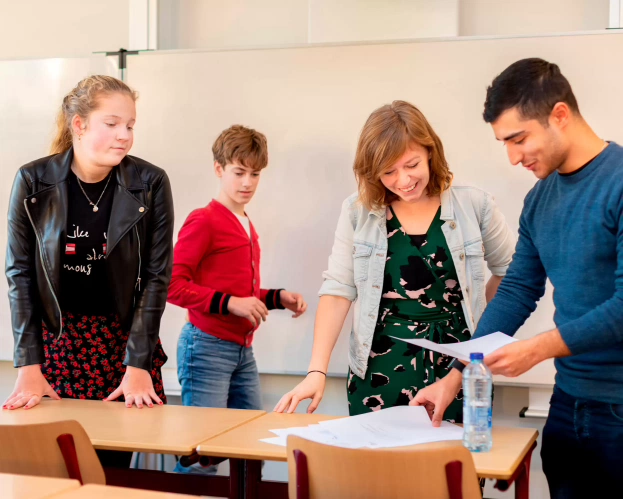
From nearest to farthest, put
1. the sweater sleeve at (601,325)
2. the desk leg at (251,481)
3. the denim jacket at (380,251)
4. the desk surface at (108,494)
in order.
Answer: the desk surface at (108,494), the sweater sleeve at (601,325), the desk leg at (251,481), the denim jacket at (380,251)

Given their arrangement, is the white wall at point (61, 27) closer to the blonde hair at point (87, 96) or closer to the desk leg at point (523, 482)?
the blonde hair at point (87, 96)

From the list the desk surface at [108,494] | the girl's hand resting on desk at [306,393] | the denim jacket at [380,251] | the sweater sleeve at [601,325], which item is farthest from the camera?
the denim jacket at [380,251]

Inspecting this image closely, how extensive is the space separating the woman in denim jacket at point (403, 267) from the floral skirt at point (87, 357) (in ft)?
1.95

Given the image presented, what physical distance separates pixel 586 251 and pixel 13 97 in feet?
9.99

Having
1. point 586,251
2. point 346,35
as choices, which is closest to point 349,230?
point 586,251

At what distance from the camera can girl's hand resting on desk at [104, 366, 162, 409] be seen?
2.25 m

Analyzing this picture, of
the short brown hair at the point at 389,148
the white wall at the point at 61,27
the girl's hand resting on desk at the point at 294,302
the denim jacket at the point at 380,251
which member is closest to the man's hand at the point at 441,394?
the denim jacket at the point at 380,251

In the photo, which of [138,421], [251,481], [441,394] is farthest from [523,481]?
[138,421]

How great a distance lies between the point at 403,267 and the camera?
2.23 m

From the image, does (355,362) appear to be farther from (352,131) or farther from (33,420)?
(352,131)

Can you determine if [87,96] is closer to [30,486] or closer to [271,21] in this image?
[30,486]

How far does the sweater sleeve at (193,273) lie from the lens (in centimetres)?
284

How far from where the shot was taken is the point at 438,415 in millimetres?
1873

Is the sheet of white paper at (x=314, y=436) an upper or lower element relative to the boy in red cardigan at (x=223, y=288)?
Answer: lower
